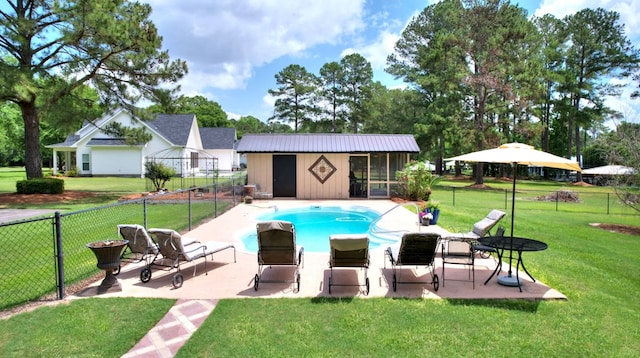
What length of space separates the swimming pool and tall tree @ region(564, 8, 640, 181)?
31740mm

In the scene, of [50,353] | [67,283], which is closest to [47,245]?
[67,283]

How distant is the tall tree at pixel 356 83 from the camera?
41438mm

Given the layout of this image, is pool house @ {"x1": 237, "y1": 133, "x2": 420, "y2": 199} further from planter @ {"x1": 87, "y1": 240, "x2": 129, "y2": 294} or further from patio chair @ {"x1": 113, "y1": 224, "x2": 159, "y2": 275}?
planter @ {"x1": 87, "y1": 240, "x2": 129, "y2": 294}

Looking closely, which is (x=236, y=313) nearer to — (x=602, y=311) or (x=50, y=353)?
(x=50, y=353)

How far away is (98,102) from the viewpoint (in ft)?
60.3

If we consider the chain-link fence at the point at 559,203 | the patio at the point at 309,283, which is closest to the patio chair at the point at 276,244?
the patio at the point at 309,283

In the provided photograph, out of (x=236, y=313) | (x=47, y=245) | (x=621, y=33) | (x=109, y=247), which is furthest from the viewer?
(x=621, y=33)

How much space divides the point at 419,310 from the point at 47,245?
26.5 feet

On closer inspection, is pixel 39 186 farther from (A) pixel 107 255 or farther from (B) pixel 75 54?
(A) pixel 107 255

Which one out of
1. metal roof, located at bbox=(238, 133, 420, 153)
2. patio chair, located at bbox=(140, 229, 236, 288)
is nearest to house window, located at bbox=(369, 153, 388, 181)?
metal roof, located at bbox=(238, 133, 420, 153)

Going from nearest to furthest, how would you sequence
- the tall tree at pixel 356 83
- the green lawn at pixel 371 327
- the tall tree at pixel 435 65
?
the green lawn at pixel 371 327, the tall tree at pixel 435 65, the tall tree at pixel 356 83

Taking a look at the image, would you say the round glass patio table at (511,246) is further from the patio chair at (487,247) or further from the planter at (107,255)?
the planter at (107,255)

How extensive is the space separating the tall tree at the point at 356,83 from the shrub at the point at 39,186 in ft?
102

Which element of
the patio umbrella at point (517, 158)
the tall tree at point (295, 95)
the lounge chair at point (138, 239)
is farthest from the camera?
the tall tree at point (295, 95)
